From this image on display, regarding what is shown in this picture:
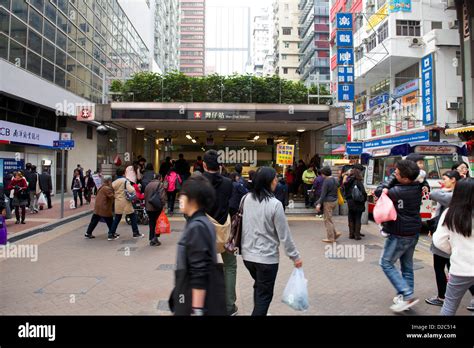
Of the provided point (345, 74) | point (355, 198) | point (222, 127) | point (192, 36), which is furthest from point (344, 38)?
point (192, 36)

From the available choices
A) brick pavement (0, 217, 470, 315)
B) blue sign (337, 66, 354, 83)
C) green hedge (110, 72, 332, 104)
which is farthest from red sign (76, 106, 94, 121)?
blue sign (337, 66, 354, 83)

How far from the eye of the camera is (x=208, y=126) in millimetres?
14922

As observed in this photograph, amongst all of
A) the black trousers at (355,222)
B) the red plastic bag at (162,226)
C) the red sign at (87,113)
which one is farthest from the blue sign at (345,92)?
the red plastic bag at (162,226)

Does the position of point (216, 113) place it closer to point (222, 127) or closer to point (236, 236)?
point (222, 127)

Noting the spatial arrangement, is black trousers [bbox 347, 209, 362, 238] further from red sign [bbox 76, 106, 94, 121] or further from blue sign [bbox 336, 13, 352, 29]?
blue sign [bbox 336, 13, 352, 29]

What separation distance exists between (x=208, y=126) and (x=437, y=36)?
57.3 ft

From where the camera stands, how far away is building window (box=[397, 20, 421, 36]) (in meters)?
25.3

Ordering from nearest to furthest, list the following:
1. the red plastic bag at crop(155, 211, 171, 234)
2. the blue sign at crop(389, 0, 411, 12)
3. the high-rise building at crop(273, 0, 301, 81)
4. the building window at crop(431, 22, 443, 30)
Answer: the red plastic bag at crop(155, 211, 171, 234) → the blue sign at crop(389, 0, 411, 12) → the building window at crop(431, 22, 443, 30) → the high-rise building at crop(273, 0, 301, 81)

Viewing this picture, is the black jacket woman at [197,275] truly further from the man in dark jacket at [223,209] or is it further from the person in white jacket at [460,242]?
the person in white jacket at [460,242]

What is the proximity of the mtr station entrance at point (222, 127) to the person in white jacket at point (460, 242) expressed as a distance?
10077 mm

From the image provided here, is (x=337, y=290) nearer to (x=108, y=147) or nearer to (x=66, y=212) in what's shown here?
(x=66, y=212)

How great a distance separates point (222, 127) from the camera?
1506 cm

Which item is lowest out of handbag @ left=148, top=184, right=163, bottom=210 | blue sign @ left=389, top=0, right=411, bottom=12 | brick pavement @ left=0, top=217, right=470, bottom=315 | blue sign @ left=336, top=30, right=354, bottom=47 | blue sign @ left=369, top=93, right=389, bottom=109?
brick pavement @ left=0, top=217, right=470, bottom=315

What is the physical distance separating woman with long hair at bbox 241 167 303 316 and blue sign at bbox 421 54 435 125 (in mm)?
22596
